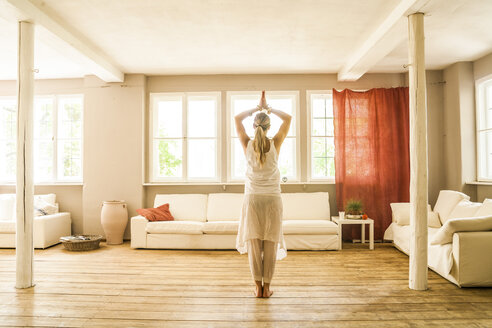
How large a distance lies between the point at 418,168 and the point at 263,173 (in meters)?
1.66

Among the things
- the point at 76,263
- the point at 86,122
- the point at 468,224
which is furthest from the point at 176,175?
the point at 468,224

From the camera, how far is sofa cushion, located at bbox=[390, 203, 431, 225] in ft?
17.3

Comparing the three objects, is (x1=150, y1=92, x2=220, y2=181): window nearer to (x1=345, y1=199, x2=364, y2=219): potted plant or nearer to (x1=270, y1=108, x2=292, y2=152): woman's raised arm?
(x1=345, y1=199, x2=364, y2=219): potted plant

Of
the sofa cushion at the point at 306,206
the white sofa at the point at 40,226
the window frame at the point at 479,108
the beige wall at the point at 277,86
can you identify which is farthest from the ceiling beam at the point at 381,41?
the white sofa at the point at 40,226

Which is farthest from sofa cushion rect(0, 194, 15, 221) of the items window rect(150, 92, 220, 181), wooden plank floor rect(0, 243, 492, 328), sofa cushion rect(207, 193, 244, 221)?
sofa cushion rect(207, 193, 244, 221)

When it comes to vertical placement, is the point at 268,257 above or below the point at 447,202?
below

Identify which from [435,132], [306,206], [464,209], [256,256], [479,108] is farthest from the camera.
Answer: [435,132]

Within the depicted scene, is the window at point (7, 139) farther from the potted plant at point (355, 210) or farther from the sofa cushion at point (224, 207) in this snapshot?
the potted plant at point (355, 210)

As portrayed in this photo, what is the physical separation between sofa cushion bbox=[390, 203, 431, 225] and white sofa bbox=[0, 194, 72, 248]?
18.8 ft

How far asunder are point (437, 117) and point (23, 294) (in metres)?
6.83

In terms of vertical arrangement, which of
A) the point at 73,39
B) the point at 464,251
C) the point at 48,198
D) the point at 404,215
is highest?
the point at 73,39

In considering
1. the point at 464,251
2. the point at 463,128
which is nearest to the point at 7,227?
the point at 464,251

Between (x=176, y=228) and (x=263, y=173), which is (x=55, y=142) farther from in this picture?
(x=263, y=173)

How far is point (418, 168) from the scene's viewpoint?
342 centimetres
